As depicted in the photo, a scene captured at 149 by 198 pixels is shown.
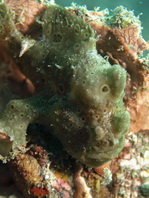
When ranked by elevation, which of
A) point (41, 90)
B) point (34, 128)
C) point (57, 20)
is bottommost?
point (34, 128)

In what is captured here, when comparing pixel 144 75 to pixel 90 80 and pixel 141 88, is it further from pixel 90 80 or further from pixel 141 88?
pixel 90 80

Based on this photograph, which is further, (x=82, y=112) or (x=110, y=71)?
(x=82, y=112)

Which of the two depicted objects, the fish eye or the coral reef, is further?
the coral reef

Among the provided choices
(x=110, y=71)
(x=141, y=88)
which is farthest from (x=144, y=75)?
(x=110, y=71)

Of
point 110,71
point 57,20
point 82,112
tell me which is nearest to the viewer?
point 110,71

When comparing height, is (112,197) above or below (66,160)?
below

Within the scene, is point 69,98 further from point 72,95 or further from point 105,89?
point 105,89

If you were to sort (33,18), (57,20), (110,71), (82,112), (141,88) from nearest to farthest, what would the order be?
Result: 1. (110,71)
2. (82,112)
3. (57,20)
4. (33,18)
5. (141,88)
